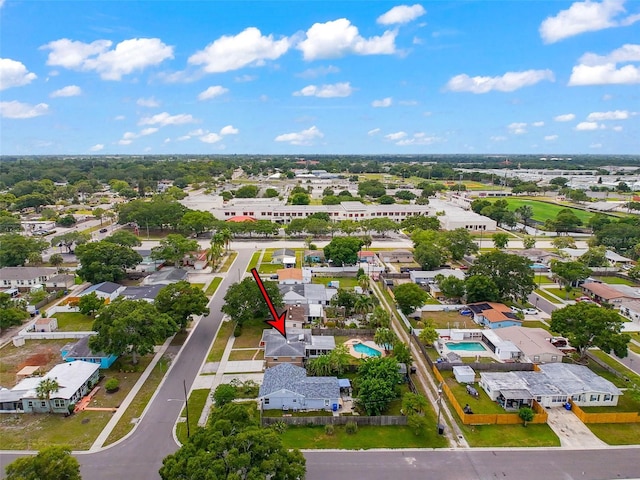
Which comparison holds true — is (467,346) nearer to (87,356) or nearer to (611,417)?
(611,417)

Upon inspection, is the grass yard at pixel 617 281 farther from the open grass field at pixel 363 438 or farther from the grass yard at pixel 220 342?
the grass yard at pixel 220 342

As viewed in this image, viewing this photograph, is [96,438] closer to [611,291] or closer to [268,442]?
[268,442]

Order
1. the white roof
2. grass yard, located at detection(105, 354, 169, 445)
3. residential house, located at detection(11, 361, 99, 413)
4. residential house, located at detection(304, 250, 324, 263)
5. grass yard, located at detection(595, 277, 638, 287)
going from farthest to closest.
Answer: residential house, located at detection(304, 250, 324, 263), grass yard, located at detection(595, 277, 638, 287), the white roof, residential house, located at detection(11, 361, 99, 413), grass yard, located at detection(105, 354, 169, 445)

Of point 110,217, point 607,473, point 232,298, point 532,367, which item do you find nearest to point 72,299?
point 232,298

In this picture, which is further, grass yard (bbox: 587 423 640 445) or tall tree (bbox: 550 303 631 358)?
tall tree (bbox: 550 303 631 358)

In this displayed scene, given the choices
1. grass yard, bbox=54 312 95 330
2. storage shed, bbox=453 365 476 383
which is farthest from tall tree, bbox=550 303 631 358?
grass yard, bbox=54 312 95 330

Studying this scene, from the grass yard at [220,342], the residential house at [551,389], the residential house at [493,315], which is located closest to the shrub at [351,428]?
the residential house at [551,389]

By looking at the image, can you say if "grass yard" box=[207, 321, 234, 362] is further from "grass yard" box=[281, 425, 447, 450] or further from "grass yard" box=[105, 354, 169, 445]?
"grass yard" box=[281, 425, 447, 450]
